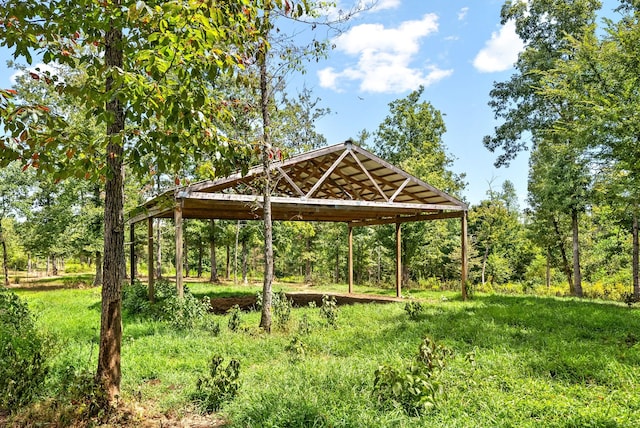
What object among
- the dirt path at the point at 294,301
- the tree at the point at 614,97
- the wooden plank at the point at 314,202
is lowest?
the dirt path at the point at 294,301

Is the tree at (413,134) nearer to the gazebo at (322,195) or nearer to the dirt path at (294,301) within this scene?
the gazebo at (322,195)

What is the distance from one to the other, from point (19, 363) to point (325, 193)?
34.6ft

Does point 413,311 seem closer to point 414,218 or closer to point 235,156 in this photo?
point 414,218

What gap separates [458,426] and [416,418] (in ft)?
1.24

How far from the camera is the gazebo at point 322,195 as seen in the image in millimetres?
8617

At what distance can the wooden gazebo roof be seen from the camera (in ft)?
28.8

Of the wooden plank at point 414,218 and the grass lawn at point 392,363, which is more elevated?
the wooden plank at point 414,218

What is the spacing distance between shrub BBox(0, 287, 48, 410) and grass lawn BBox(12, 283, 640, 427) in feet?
1.35

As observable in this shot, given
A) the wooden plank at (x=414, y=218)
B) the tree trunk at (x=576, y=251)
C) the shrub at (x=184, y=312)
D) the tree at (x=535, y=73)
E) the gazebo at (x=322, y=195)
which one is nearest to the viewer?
the shrub at (x=184, y=312)

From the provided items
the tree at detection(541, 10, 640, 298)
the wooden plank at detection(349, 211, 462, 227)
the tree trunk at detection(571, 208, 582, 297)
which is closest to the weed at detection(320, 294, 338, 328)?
the wooden plank at detection(349, 211, 462, 227)

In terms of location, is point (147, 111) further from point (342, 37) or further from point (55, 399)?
point (342, 37)

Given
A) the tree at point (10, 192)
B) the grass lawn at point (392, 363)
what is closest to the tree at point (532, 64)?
the grass lawn at point (392, 363)

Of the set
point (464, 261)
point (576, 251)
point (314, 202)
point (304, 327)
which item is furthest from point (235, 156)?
point (576, 251)

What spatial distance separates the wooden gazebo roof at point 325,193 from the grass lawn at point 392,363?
284 cm
